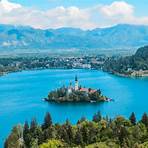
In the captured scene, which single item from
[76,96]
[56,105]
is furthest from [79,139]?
[76,96]

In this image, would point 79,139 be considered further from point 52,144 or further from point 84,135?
point 52,144

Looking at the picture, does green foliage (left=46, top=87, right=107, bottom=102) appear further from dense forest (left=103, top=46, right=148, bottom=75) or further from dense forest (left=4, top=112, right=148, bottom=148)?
dense forest (left=103, top=46, right=148, bottom=75)

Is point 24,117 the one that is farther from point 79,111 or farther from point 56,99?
point 56,99

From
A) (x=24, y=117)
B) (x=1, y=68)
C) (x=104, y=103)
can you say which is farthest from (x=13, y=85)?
(x=1, y=68)

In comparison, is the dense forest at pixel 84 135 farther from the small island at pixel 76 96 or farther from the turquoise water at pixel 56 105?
the small island at pixel 76 96

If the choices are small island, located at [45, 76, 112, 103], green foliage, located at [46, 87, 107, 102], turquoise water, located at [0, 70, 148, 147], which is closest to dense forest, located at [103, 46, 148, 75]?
turquoise water, located at [0, 70, 148, 147]

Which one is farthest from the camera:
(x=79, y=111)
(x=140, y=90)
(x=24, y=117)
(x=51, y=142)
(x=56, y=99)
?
(x=140, y=90)

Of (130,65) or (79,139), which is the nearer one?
(79,139)
